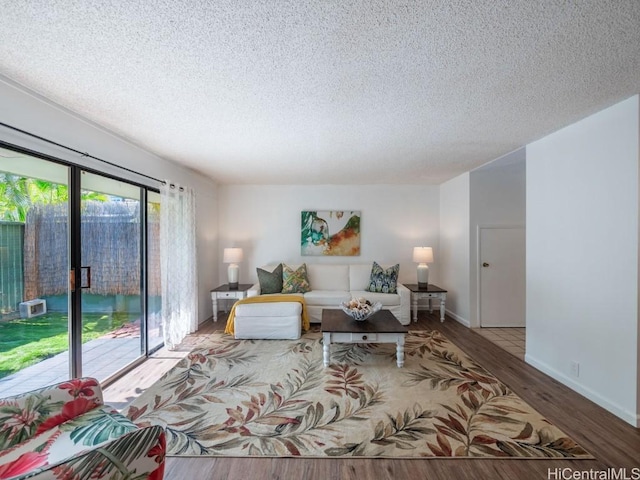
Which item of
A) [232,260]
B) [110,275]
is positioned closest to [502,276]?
[232,260]

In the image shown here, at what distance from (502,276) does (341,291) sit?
99.9 inches

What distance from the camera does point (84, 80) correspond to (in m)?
1.76

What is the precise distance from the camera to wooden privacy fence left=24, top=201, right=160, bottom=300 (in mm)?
2051

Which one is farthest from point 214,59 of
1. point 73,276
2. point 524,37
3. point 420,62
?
point 73,276

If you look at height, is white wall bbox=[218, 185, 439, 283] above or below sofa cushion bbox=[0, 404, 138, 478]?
above

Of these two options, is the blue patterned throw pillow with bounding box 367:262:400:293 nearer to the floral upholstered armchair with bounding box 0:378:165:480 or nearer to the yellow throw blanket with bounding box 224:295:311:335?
the yellow throw blanket with bounding box 224:295:311:335

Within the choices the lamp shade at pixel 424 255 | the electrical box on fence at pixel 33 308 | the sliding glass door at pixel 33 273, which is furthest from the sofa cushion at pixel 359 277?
the electrical box on fence at pixel 33 308

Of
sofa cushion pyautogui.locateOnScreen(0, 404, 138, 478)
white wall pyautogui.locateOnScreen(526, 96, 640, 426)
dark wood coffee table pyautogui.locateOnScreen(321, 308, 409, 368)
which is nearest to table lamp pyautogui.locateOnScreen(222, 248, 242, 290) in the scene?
dark wood coffee table pyautogui.locateOnScreen(321, 308, 409, 368)

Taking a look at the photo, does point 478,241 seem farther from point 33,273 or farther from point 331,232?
point 33,273

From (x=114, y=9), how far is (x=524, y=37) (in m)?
1.96

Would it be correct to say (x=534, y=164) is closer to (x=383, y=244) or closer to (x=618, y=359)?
(x=618, y=359)

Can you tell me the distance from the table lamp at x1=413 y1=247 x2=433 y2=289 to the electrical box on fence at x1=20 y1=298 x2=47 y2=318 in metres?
4.65

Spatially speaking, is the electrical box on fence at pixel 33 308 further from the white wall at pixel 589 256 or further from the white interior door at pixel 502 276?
the white interior door at pixel 502 276

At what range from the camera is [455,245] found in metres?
4.61
